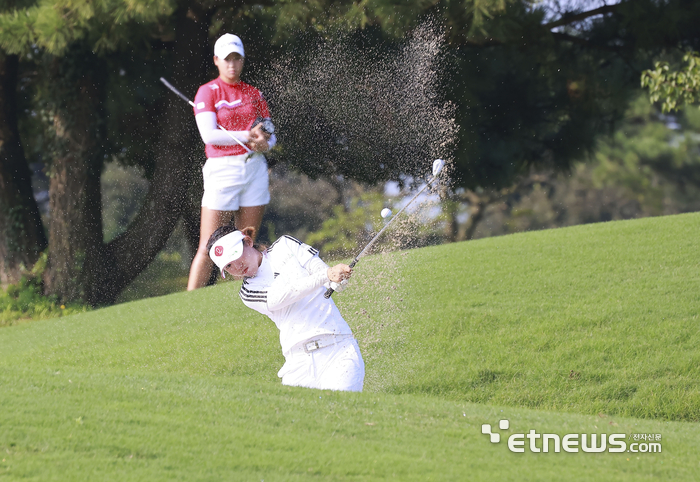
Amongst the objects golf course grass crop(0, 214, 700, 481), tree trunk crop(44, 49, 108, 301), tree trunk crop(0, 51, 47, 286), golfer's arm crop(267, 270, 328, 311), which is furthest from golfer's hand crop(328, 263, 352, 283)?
tree trunk crop(0, 51, 47, 286)

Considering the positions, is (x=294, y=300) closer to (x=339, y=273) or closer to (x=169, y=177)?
(x=339, y=273)

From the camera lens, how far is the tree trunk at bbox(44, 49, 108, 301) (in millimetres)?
12742

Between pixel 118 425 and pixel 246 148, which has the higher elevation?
pixel 246 148

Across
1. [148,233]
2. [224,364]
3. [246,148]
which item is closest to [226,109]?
[246,148]

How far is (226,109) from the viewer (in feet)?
26.3

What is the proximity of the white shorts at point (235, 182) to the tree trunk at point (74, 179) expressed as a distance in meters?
5.29

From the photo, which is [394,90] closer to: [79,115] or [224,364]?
[224,364]

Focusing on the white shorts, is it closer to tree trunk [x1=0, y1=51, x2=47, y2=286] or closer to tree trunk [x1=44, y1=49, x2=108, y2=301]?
tree trunk [x1=44, y1=49, x2=108, y2=301]

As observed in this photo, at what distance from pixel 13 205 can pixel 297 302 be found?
32.2 ft

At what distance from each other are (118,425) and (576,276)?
568 cm

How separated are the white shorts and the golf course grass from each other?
126 cm

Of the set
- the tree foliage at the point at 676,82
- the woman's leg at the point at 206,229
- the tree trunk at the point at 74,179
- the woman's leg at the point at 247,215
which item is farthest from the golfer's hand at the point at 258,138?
the tree trunk at the point at 74,179

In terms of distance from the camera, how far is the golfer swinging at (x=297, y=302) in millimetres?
4676

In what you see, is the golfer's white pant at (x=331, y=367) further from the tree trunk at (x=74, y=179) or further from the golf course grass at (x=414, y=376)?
the tree trunk at (x=74, y=179)
